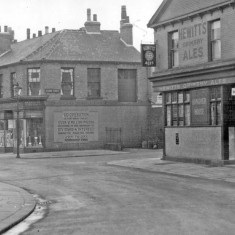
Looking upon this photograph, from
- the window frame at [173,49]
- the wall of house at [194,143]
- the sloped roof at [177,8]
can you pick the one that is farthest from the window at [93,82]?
the window frame at [173,49]

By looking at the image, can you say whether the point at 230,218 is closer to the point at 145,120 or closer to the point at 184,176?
the point at 184,176

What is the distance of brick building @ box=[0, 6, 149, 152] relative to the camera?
4122 cm

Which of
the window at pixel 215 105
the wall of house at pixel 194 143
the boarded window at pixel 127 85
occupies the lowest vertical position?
the wall of house at pixel 194 143

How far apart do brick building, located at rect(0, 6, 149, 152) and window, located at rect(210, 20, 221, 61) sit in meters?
18.6

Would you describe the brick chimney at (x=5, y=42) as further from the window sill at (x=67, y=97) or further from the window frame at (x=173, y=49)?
the window frame at (x=173, y=49)

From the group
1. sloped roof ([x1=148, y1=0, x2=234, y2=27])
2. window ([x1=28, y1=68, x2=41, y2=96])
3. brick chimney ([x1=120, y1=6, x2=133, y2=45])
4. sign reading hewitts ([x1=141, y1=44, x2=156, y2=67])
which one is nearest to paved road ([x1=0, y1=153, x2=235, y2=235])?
sign reading hewitts ([x1=141, y1=44, x2=156, y2=67])

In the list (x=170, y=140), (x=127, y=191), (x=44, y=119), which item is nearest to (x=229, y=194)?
(x=127, y=191)

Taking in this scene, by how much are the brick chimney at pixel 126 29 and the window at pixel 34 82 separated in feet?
29.5

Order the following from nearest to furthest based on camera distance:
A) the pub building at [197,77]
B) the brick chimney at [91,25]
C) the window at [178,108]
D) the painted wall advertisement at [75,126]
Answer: the pub building at [197,77], the window at [178,108], the painted wall advertisement at [75,126], the brick chimney at [91,25]

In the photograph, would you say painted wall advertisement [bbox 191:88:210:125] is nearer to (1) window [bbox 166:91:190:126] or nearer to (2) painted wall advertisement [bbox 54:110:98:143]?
(1) window [bbox 166:91:190:126]

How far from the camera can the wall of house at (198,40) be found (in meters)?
23.2

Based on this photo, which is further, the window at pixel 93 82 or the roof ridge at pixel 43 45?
the window at pixel 93 82

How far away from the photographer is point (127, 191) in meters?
16.1

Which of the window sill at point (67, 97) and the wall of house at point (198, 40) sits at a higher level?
the wall of house at point (198, 40)
